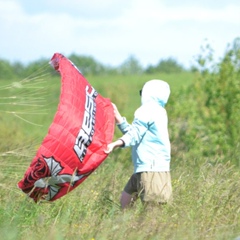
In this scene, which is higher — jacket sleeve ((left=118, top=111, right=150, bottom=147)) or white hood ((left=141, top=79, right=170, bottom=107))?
white hood ((left=141, top=79, right=170, bottom=107))

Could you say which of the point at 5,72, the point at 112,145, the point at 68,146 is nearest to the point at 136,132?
the point at 112,145

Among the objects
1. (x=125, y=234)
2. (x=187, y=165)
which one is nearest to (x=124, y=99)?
(x=187, y=165)

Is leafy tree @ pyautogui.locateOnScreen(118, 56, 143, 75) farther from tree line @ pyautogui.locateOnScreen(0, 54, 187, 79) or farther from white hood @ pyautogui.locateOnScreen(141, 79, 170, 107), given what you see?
white hood @ pyautogui.locateOnScreen(141, 79, 170, 107)

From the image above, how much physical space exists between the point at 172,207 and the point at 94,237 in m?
1.48

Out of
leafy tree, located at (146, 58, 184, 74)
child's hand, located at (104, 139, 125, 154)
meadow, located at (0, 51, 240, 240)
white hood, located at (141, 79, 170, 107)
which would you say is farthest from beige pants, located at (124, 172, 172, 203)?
leafy tree, located at (146, 58, 184, 74)

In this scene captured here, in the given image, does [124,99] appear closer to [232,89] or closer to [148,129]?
[232,89]

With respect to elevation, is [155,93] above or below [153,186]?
above

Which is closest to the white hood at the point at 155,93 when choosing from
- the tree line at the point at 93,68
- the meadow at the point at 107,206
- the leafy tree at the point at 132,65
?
the meadow at the point at 107,206

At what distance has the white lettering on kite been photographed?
290 inches

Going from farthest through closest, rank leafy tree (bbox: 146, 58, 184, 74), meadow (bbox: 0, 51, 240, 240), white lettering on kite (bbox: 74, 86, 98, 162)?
leafy tree (bbox: 146, 58, 184, 74), white lettering on kite (bbox: 74, 86, 98, 162), meadow (bbox: 0, 51, 240, 240)

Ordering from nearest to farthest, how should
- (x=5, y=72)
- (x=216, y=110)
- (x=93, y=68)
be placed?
(x=216, y=110) → (x=5, y=72) → (x=93, y=68)

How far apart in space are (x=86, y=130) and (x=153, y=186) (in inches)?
37.0

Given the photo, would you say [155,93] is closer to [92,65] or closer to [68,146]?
[68,146]

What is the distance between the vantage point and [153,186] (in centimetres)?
807
